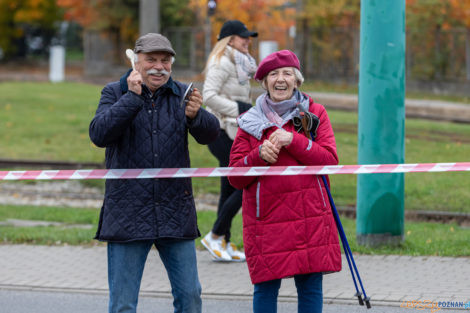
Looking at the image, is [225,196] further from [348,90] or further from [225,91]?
[348,90]

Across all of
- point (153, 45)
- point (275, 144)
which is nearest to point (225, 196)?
point (275, 144)

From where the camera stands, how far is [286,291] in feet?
21.7

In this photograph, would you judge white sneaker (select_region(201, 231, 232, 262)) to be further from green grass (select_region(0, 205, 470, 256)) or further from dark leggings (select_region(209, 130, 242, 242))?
green grass (select_region(0, 205, 470, 256))

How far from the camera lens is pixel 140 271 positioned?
4688 mm

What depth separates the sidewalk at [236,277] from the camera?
6.47 metres

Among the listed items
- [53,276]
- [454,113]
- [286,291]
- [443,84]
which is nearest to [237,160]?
[286,291]

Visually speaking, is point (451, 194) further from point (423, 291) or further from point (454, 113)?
point (454, 113)

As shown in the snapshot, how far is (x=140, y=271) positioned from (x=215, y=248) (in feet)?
9.54

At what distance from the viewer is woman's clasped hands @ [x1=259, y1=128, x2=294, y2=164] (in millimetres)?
4621

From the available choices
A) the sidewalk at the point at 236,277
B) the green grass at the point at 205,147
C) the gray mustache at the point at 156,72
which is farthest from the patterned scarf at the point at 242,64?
the green grass at the point at 205,147

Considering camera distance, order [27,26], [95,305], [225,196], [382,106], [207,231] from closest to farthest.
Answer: [95,305]
[225,196]
[382,106]
[207,231]
[27,26]

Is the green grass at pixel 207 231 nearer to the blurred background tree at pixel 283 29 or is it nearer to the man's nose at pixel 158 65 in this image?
the man's nose at pixel 158 65

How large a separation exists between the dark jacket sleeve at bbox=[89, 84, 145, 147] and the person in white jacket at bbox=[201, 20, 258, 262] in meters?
2.78

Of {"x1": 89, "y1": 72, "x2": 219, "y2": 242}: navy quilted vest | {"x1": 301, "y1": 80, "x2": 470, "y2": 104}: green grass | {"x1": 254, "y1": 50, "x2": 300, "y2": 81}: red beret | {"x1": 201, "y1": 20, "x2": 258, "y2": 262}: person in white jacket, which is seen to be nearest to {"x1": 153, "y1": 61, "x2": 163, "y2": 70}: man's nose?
{"x1": 89, "y1": 72, "x2": 219, "y2": 242}: navy quilted vest
